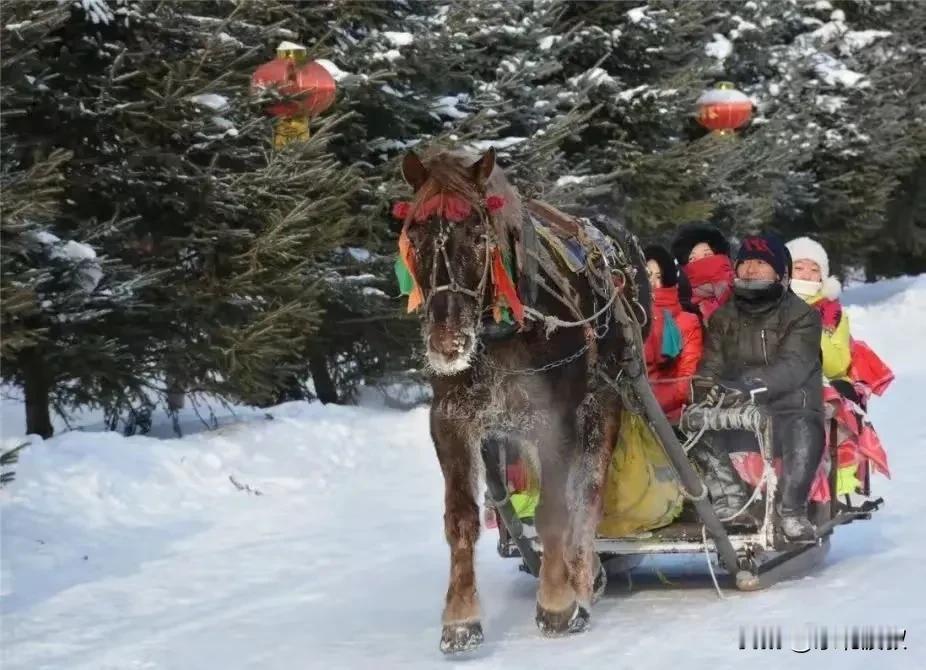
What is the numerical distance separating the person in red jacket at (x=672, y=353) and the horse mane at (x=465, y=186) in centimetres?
150

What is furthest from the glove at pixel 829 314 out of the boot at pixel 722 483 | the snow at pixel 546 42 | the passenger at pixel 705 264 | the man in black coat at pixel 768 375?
the snow at pixel 546 42

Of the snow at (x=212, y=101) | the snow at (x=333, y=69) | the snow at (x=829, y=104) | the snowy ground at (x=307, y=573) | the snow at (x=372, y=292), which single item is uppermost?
the snow at (x=829, y=104)

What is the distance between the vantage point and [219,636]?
592cm

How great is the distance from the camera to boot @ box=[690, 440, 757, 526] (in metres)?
6.25

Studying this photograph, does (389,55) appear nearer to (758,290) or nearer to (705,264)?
(705,264)

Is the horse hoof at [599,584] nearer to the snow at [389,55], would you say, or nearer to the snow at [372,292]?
the snow at [372,292]

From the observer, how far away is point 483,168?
16.8ft

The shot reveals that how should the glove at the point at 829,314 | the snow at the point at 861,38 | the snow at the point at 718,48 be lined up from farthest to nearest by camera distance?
the snow at the point at 861,38
the snow at the point at 718,48
the glove at the point at 829,314

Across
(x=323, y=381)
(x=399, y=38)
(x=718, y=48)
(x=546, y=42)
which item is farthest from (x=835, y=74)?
(x=399, y=38)

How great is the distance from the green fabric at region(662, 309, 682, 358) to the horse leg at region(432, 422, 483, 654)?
5.16 feet

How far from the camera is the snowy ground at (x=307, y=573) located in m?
5.34

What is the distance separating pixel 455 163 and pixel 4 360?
612 cm

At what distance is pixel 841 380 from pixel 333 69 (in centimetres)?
610

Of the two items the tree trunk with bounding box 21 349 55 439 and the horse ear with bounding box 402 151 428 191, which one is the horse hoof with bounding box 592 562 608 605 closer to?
the horse ear with bounding box 402 151 428 191
